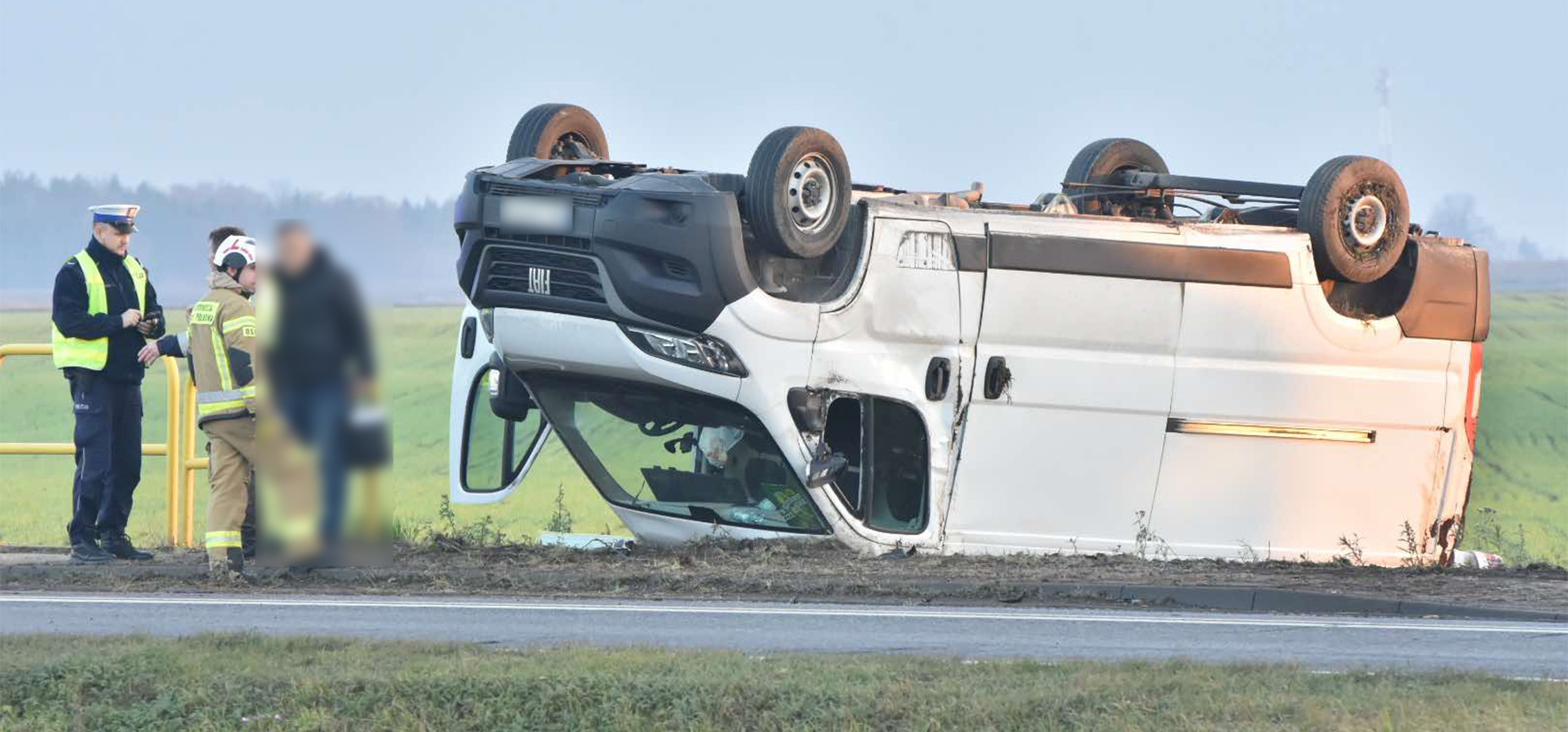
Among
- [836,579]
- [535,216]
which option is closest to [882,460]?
[836,579]

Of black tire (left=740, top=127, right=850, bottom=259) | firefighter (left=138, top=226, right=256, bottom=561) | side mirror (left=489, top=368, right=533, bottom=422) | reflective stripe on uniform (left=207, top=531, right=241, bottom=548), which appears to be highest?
black tire (left=740, top=127, right=850, bottom=259)

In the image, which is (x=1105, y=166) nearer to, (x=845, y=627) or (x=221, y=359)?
(x=845, y=627)

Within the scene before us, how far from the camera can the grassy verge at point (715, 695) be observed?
5543 mm

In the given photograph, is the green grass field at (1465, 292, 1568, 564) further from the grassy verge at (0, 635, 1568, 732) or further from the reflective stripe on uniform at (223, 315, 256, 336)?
the reflective stripe on uniform at (223, 315, 256, 336)

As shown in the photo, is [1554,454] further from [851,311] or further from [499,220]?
[499,220]

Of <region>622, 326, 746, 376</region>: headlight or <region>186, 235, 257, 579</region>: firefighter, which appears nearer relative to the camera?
<region>186, 235, 257, 579</region>: firefighter

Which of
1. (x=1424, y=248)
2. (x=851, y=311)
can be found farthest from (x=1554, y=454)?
(x=851, y=311)

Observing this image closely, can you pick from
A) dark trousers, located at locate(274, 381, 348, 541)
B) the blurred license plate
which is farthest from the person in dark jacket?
the blurred license plate

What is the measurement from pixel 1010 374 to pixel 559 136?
2712 millimetres

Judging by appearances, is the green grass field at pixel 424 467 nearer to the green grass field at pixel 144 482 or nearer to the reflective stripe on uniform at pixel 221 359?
the green grass field at pixel 144 482

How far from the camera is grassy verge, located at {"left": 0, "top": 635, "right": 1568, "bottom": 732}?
5.54m

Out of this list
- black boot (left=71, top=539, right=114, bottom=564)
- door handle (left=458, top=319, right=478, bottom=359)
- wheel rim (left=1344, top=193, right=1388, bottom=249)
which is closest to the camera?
wheel rim (left=1344, top=193, right=1388, bottom=249)

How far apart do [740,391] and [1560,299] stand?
46288 mm

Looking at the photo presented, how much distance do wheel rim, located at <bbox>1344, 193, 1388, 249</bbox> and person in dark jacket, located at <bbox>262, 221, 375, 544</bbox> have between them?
9.30 metres
